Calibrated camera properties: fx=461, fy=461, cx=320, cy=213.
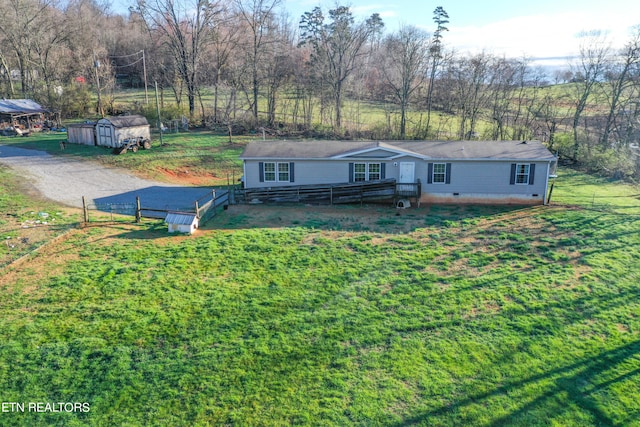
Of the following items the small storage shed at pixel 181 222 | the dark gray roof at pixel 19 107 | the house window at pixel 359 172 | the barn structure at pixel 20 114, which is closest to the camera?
the small storage shed at pixel 181 222

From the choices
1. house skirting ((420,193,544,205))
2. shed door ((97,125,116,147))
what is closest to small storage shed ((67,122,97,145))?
shed door ((97,125,116,147))

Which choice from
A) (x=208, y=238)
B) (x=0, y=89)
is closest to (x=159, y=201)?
(x=208, y=238)


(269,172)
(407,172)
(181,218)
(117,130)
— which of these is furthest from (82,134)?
(407,172)

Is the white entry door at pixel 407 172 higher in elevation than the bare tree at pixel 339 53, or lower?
lower

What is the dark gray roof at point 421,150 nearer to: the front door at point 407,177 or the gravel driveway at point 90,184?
the front door at point 407,177

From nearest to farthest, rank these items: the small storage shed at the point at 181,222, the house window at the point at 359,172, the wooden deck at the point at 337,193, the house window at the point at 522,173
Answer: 1. the small storage shed at the point at 181,222
2. the house window at the point at 522,173
3. the wooden deck at the point at 337,193
4. the house window at the point at 359,172

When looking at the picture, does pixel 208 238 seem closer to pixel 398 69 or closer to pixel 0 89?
pixel 398 69

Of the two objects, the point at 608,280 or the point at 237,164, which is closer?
the point at 608,280

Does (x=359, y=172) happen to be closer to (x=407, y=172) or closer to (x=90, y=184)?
(x=407, y=172)

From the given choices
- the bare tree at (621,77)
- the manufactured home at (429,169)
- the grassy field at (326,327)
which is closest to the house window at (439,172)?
the manufactured home at (429,169)
